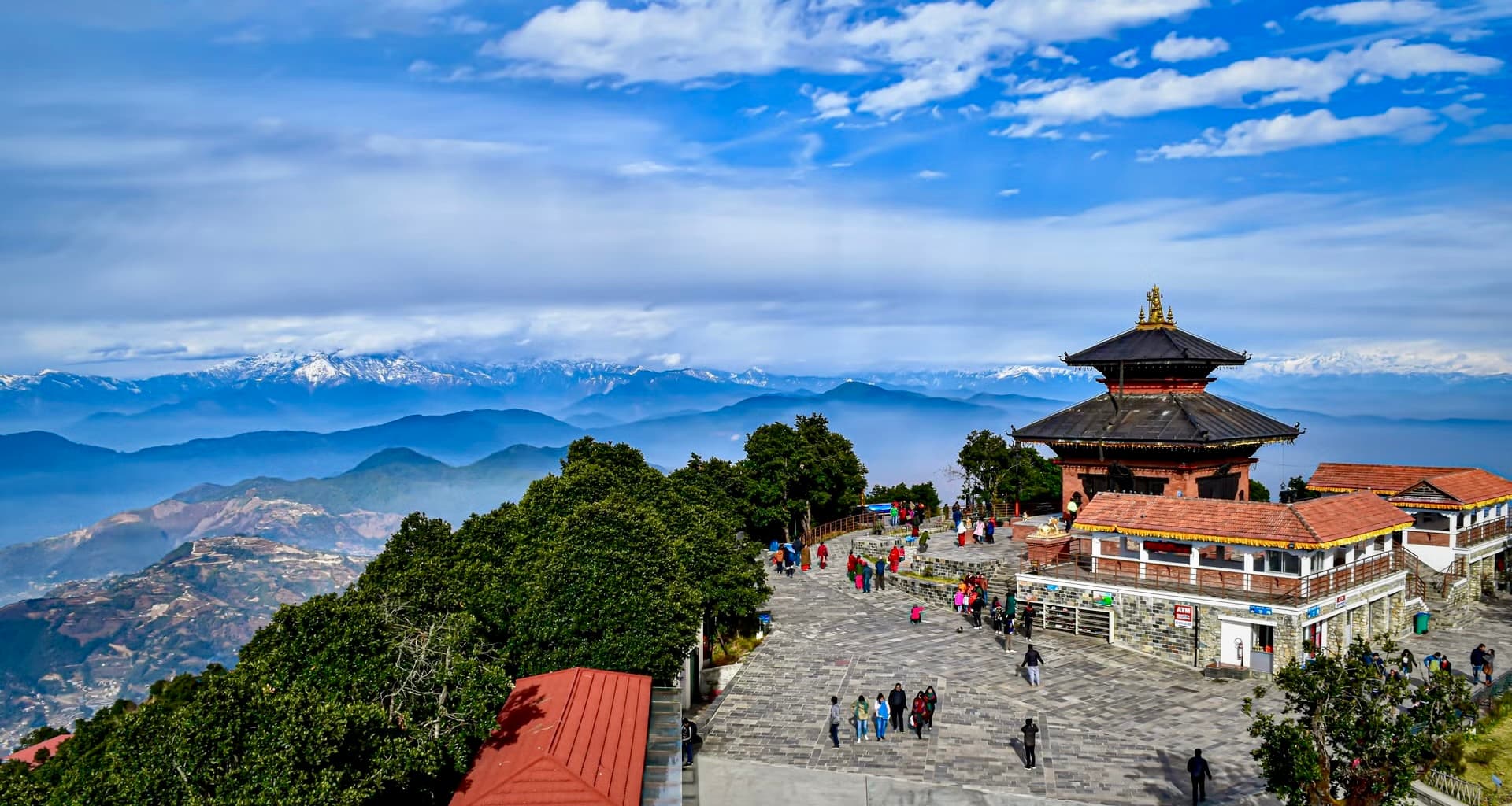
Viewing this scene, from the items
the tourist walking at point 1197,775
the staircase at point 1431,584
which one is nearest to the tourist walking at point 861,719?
the tourist walking at point 1197,775

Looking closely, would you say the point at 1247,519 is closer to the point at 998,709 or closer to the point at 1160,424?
the point at 998,709

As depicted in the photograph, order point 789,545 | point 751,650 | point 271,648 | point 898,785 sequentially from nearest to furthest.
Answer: point 271,648 < point 898,785 < point 751,650 < point 789,545

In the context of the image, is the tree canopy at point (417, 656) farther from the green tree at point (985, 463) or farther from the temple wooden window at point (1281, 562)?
the green tree at point (985, 463)

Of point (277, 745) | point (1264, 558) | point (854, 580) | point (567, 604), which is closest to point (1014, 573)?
point (854, 580)

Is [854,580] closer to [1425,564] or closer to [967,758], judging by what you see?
[967,758]

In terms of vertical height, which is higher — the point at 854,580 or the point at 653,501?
the point at 653,501

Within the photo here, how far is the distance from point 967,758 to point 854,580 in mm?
17800

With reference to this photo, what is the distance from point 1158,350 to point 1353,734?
2842 cm

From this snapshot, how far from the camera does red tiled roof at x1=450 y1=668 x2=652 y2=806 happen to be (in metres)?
16.1

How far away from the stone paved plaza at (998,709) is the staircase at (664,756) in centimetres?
221

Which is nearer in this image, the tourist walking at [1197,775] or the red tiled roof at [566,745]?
the red tiled roof at [566,745]

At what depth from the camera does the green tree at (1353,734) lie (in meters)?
15.5

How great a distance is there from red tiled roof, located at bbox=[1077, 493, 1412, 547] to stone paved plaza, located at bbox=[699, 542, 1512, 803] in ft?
12.3

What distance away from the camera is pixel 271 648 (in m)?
18.2
